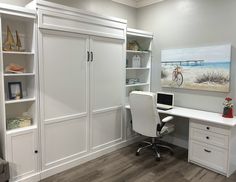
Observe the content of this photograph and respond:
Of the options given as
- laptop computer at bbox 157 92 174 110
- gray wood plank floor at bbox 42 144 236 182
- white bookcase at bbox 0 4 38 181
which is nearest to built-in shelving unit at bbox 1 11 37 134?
white bookcase at bbox 0 4 38 181

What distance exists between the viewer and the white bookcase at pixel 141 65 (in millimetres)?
3784

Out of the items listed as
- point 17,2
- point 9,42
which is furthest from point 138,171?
point 17,2

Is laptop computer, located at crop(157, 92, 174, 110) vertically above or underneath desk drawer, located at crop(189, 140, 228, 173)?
above

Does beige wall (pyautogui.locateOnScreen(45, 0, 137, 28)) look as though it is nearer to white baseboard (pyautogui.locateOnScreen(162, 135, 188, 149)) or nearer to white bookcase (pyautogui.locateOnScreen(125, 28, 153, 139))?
white bookcase (pyautogui.locateOnScreen(125, 28, 153, 139))

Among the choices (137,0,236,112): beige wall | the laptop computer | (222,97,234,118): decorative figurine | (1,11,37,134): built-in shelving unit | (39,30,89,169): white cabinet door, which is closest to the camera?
(1,11,37,134): built-in shelving unit

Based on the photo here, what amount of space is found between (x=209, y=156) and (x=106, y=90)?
1843mm

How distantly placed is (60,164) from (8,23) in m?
2.01

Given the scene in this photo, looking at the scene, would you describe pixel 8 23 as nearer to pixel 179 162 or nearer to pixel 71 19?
pixel 71 19

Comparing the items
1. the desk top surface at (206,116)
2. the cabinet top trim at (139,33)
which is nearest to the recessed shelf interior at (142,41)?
the cabinet top trim at (139,33)

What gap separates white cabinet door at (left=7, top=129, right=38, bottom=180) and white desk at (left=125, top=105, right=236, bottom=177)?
2.09m

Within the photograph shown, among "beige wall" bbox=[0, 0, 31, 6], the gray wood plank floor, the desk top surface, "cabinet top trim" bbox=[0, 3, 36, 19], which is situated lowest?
the gray wood plank floor

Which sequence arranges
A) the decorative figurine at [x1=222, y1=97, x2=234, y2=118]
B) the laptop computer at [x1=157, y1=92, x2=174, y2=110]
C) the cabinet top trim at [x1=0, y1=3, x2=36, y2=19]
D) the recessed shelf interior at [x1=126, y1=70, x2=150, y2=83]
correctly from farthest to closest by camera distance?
1. the recessed shelf interior at [x1=126, y1=70, x2=150, y2=83]
2. the laptop computer at [x1=157, y1=92, x2=174, y2=110]
3. the decorative figurine at [x1=222, y1=97, x2=234, y2=118]
4. the cabinet top trim at [x1=0, y1=3, x2=36, y2=19]

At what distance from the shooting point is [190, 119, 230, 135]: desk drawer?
2624mm

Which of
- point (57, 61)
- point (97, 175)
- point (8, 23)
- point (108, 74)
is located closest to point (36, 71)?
point (57, 61)
